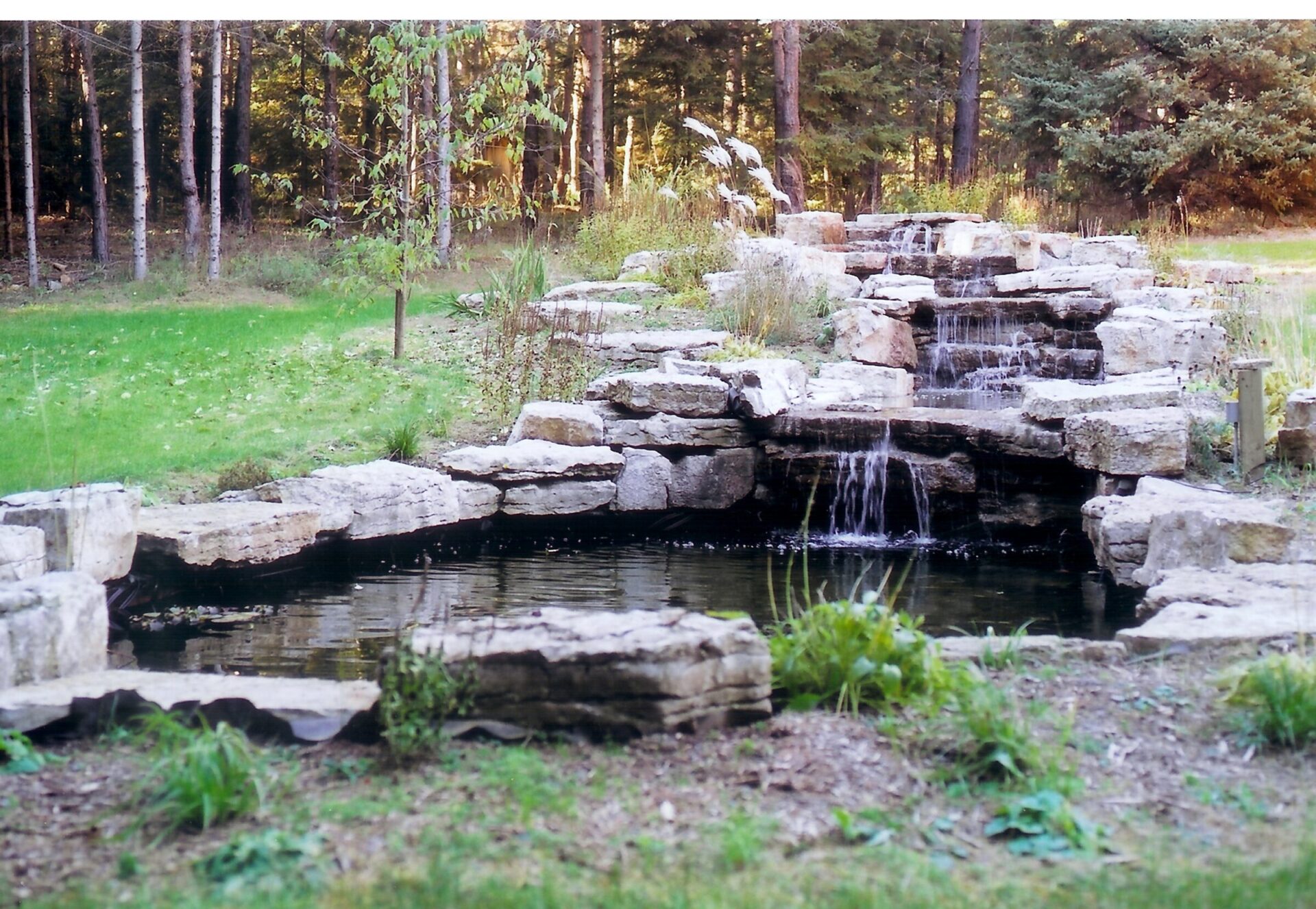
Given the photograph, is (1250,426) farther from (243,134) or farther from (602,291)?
(243,134)

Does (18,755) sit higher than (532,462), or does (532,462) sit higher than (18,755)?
(532,462)

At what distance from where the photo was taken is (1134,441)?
533 cm

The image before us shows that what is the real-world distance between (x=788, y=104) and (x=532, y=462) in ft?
26.8

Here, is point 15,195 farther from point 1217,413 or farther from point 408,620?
point 1217,413

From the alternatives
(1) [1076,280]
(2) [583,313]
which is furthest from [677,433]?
(1) [1076,280]

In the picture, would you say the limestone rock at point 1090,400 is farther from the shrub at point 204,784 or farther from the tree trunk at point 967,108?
the tree trunk at point 967,108

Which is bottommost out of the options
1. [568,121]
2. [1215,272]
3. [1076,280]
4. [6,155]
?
[1076,280]

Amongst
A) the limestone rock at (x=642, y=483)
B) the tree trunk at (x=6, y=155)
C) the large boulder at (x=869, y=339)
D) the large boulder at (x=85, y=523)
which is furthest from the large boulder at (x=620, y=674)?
the tree trunk at (x=6, y=155)

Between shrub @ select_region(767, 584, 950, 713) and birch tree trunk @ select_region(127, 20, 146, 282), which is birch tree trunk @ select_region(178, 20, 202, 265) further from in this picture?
shrub @ select_region(767, 584, 950, 713)

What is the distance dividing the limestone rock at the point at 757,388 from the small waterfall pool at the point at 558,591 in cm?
70

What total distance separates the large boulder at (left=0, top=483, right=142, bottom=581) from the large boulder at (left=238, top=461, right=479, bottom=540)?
2.60 feet

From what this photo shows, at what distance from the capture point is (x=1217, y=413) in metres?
5.88
